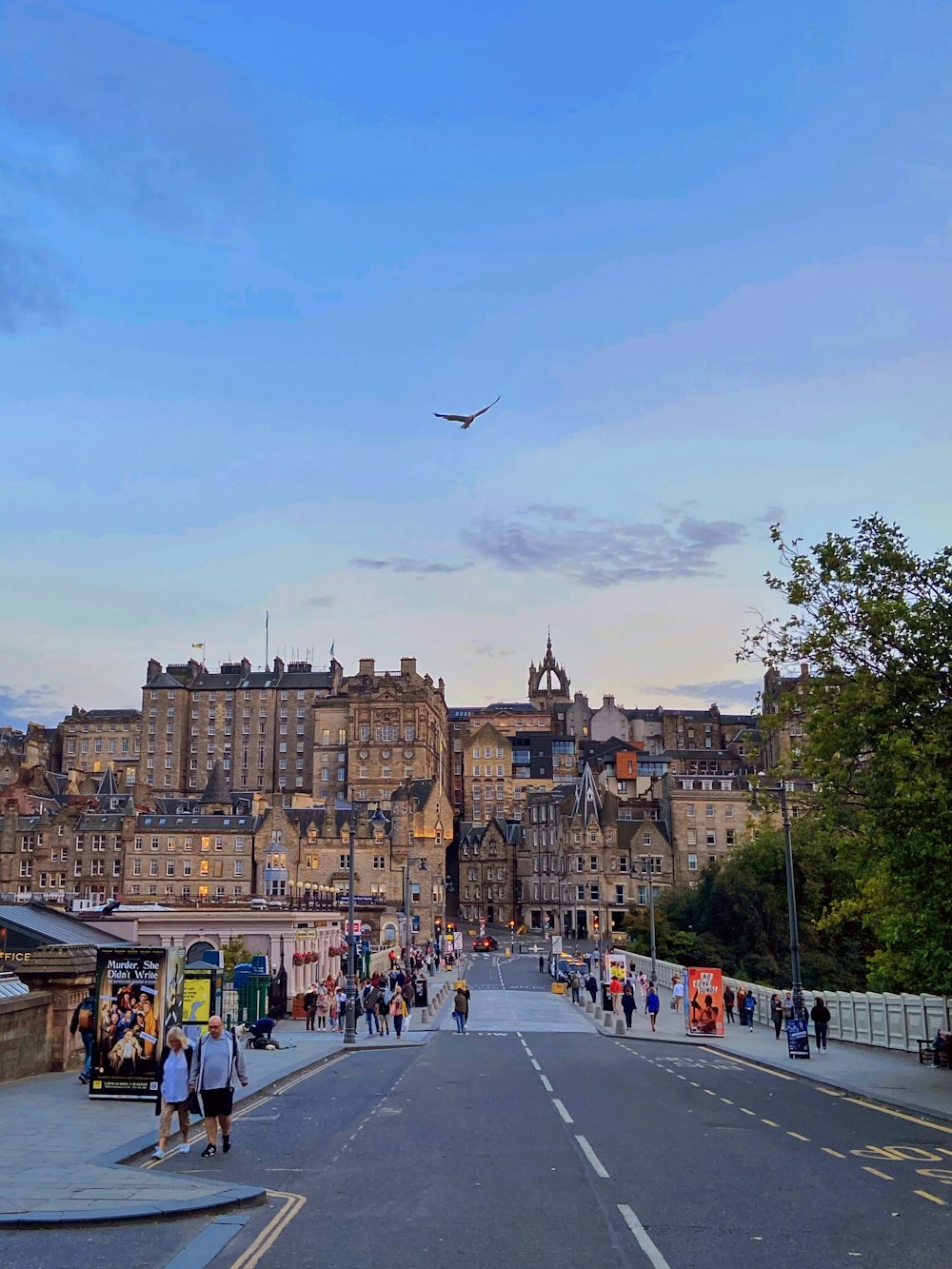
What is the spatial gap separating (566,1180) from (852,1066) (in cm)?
Result: 1859

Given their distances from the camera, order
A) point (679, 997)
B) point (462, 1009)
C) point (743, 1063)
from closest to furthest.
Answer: point (743, 1063), point (462, 1009), point (679, 997)

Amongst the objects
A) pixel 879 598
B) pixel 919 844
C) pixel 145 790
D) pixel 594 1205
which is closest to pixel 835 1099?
pixel 919 844

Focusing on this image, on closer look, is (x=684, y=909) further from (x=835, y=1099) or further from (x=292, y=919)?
(x=835, y=1099)

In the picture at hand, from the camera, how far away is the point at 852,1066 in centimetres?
2981

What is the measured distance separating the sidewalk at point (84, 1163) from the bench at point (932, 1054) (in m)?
16.1

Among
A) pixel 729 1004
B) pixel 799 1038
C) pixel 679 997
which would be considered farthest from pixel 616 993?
pixel 799 1038

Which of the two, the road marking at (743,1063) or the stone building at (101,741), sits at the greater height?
the stone building at (101,741)

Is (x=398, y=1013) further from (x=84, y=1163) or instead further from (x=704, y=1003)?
(x=84, y=1163)

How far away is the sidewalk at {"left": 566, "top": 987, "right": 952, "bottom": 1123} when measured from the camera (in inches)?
896

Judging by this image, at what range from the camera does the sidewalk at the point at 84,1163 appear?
11.6 meters

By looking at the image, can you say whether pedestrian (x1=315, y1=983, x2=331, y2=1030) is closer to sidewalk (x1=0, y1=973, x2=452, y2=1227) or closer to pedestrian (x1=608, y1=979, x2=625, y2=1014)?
pedestrian (x1=608, y1=979, x2=625, y2=1014)

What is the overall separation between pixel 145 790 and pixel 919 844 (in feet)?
488

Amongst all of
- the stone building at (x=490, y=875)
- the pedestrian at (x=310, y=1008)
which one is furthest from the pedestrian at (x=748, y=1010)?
the stone building at (x=490, y=875)

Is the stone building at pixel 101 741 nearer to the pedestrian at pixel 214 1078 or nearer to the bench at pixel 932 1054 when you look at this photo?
the bench at pixel 932 1054
